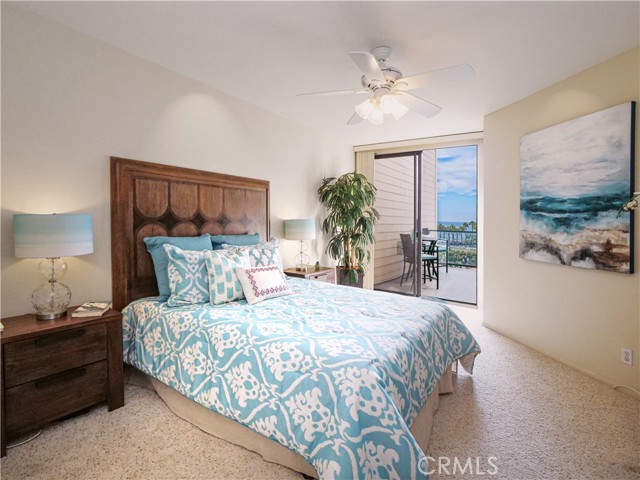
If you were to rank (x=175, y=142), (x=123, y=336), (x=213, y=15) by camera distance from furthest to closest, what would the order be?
(x=175, y=142) → (x=123, y=336) → (x=213, y=15)

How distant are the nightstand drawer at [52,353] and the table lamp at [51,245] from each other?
209 mm

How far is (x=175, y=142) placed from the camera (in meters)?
3.01

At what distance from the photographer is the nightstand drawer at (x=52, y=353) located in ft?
5.96

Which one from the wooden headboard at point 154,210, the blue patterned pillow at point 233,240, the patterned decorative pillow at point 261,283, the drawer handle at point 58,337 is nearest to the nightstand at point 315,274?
the blue patterned pillow at point 233,240

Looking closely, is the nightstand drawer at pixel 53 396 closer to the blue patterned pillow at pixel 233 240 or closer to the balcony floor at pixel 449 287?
the blue patterned pillow at pixel 233 240

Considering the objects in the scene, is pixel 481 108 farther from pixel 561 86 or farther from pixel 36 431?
pixel 36 431

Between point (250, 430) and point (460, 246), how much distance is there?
20.4 ft

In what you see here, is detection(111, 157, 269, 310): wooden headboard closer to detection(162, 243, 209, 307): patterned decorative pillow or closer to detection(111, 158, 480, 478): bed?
detection(111, 158, 480, 478): bed

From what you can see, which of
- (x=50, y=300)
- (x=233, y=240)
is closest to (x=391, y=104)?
(x=233, y=240)

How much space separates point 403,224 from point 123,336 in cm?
498

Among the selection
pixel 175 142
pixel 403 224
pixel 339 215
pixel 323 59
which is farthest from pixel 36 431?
pixel 403 224

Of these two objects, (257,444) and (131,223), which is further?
(131,223)

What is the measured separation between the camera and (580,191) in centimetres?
281

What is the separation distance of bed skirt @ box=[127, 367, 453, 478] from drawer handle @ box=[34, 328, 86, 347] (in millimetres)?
641
